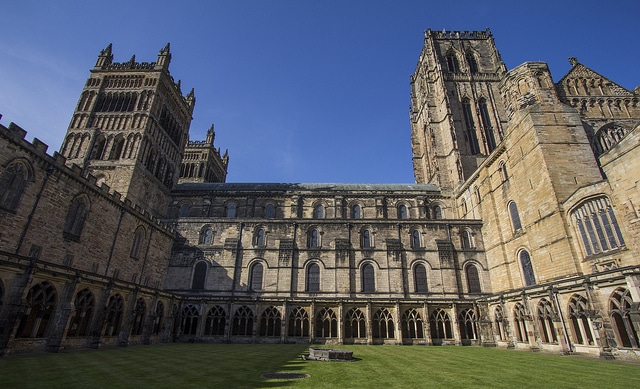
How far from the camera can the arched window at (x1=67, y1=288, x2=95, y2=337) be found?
16.5 meters

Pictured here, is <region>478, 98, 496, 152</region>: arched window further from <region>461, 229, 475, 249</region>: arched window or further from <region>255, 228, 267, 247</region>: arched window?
<region>255, 228, 267, 247</region>: arched window

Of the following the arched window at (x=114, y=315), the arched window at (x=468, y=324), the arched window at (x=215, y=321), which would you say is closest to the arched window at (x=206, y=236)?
the arched window at (x=215, y=321)

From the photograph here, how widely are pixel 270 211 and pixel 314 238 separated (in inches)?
362

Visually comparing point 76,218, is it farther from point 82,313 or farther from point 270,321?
point 270,321

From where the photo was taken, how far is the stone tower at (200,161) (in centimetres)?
5509

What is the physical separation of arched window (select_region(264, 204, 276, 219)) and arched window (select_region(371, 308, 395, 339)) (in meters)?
17.5

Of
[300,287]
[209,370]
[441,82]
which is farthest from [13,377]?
[441,82]

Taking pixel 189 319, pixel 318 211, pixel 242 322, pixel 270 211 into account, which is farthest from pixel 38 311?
pixel 318 211

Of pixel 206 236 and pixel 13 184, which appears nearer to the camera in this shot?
pixel 13 184

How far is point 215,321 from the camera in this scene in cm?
2658

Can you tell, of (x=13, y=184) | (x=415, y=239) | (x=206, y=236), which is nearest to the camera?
(x=13, y=184)

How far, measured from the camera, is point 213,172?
193 feet

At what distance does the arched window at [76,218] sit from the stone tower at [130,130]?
12691 mm

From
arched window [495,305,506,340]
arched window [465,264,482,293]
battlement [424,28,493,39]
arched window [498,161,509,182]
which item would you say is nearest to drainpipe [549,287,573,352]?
arched window [495,305,506,340]
